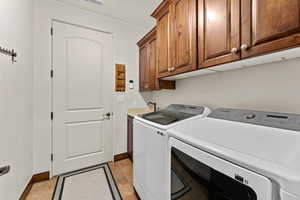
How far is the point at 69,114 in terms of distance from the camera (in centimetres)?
219

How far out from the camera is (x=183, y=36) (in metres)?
1.33

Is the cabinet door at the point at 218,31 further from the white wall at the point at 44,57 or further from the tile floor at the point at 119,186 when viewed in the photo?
the white wall at the point at 44,57

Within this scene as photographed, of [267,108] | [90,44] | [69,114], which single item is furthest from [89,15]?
[267,108]

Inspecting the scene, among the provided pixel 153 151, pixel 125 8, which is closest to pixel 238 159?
pixel 153 151

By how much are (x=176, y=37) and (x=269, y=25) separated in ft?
2.76

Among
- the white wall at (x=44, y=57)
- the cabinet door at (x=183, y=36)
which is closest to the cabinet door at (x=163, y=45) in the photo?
the cabinet door at (x=183, y=36)

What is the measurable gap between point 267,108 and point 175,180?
89 cm

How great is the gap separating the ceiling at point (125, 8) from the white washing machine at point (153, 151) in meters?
1.73

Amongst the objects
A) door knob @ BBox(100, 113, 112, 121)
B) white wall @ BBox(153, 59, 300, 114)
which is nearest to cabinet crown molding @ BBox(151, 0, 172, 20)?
white wall @ BBox(153, 59, 300, 114)

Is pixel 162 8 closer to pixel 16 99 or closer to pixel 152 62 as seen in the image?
pixel 152 62

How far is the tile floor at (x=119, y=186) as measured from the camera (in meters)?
1.68

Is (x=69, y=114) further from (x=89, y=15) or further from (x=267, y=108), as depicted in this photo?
(x=267, y=108)

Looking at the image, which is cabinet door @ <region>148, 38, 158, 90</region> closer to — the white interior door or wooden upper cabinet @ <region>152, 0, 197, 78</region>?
wooden upper cabinet @ <region>152, 0, 197, 78</region>

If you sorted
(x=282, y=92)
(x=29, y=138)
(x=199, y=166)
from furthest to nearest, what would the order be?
(x=29, y=138), (x=282, y=92), (x=199, y=166)
